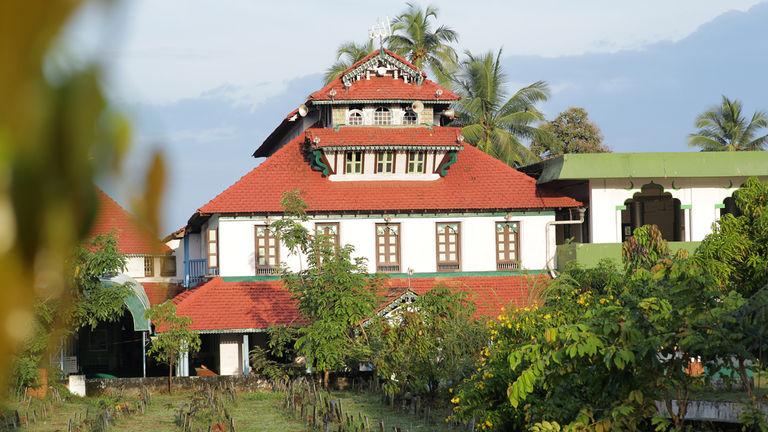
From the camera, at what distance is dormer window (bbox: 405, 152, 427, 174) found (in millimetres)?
30106

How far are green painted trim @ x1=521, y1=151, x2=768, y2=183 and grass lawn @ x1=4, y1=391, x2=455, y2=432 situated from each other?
8890 millimetres

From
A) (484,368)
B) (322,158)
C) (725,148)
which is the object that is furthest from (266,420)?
(725,148)

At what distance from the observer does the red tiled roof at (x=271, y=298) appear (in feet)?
89.7

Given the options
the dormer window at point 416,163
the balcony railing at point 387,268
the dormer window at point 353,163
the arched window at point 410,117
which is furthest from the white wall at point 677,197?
the dormer window at point 353,163

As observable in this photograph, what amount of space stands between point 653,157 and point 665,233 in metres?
4.03

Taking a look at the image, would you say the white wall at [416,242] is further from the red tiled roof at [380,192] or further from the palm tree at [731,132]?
the palm tree at [731,132]

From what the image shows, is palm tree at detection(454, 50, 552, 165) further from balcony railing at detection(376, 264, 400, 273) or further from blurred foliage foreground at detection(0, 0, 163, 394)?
blurred foliage foreground at detection(0, 0, 163, 394)

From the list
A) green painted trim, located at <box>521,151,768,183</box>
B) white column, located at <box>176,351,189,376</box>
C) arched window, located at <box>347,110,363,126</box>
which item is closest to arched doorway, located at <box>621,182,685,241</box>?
green painted trim, located at <box>521,151,768,183</box>

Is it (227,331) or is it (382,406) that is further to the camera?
(227,331)

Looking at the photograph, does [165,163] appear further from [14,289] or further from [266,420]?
[266,420]

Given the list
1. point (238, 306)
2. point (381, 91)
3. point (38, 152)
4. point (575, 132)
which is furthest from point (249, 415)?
point (575, 132)

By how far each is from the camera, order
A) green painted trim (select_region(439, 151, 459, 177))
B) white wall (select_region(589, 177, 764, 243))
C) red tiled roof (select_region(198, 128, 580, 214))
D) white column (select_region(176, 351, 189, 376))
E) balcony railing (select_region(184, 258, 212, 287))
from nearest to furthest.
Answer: white column (select_region(176, 351, 189, 376)), red tiled roof (select_region(198, 128, 580, 214)), white wall (select_region(589, 177, 764, 243)), green painted trim (select_region(439, 151, 459, 177)), balcony railing (select_region(184, 258, 212, 287))

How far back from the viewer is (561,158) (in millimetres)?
29031

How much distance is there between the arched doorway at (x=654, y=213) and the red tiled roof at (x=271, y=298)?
15.9 ft
